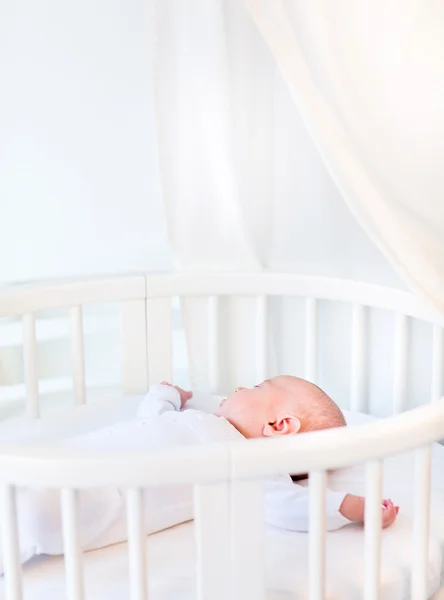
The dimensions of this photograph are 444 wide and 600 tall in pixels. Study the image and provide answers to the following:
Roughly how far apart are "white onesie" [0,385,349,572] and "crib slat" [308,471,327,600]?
0.19 metres

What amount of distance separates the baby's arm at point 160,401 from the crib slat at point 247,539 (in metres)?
0.51

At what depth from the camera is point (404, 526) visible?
3.81 feet

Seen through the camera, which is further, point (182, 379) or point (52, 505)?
point (182, 379)

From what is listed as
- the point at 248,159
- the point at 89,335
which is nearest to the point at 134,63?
the point at 248,159

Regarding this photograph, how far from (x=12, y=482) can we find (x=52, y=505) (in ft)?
0.81

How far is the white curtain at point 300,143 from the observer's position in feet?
3.69

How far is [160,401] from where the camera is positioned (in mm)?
1404

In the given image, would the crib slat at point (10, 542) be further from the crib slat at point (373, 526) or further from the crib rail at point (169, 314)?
the crib rail at point (169, 314)

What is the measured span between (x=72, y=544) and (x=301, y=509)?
359 millimetres

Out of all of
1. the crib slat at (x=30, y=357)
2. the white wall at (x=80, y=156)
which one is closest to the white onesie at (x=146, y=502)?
the crib slat at (x=30, y=357)

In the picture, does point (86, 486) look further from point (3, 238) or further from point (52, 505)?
point (3, 238)

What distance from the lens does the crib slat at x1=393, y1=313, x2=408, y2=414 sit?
1.50 m

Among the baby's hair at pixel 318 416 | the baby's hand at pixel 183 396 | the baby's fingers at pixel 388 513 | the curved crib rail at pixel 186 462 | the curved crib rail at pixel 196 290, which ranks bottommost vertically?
the baby's fingers at pixel 388 513

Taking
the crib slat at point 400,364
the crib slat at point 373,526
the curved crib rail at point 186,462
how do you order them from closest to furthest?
1. the curved crib rail at point 186,462
2. the crib slat at point 373,526
3. the crib slat at point 400,364
